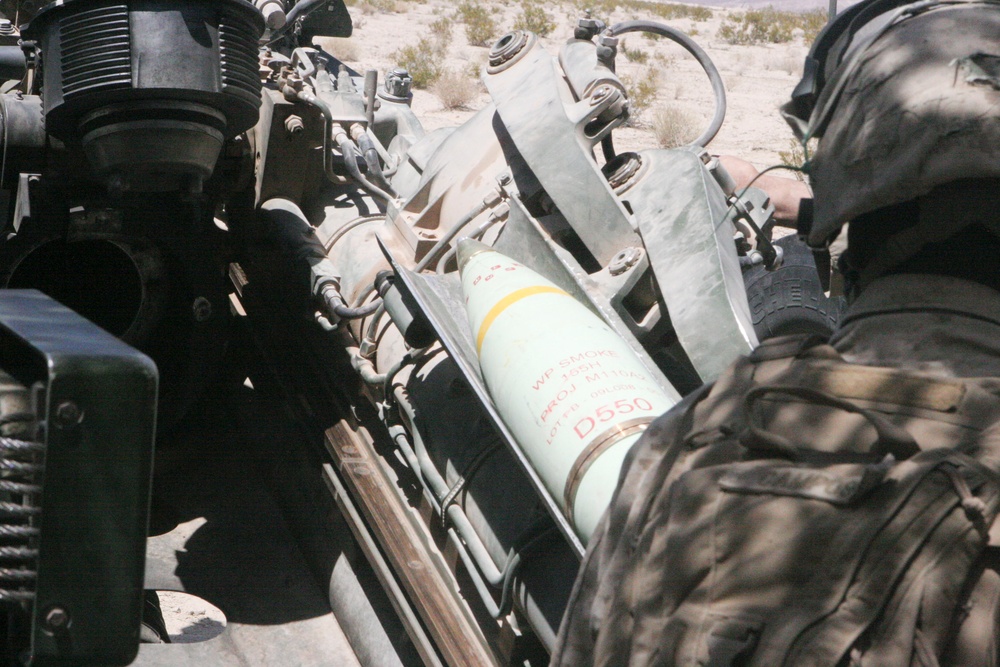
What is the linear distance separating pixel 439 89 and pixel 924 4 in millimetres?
15671

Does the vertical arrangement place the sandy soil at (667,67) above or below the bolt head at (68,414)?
below

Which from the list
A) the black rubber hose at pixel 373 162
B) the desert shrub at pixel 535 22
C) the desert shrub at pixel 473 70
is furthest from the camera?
the desert shrub at pixel 535 22

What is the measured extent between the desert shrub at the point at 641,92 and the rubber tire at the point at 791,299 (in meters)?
10.5

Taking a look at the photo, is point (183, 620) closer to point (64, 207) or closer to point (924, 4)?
point (64, 207)

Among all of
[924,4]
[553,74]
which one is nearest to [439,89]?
[553,74]

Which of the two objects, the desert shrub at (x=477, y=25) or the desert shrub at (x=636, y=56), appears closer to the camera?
the desert shrub at (x=636, y=56)

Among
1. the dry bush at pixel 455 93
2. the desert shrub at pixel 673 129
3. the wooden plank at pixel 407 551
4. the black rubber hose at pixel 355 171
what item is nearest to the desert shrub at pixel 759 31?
the dry bush at pixel 455 93

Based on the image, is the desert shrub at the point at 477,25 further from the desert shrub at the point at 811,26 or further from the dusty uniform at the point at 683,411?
the dusty uniform at the point at 683,411

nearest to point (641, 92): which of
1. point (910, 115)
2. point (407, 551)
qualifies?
point (407, 551)

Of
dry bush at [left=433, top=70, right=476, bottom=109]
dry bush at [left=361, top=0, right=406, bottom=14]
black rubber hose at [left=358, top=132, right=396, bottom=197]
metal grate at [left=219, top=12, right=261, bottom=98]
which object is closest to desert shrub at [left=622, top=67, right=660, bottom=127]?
dry bush at [left=433, top=70, right=476, bottom=109]

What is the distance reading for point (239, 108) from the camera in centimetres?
408

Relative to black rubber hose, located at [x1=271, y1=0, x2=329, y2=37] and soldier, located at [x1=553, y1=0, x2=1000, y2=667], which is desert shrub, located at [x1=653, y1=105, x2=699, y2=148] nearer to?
black rubber hose, located at [x1=271, y1=0, x2=329, y2=37]

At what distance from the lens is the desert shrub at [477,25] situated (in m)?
24.0

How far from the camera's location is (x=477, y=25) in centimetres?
2438
